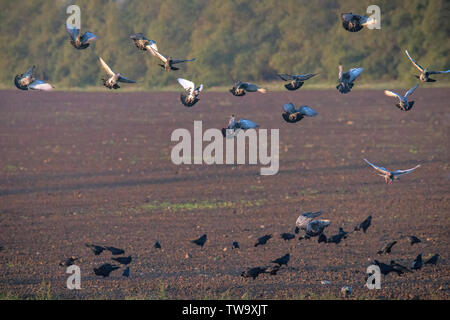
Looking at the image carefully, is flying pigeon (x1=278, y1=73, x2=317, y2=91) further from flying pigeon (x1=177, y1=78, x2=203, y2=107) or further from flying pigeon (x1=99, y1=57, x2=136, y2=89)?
flying pigeon (x1=99, y1=57, x2=136, y2=89)

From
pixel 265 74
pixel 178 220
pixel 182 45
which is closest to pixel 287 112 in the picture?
pixel 178 220

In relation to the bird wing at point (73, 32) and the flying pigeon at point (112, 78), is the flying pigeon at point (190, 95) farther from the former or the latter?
the bird wing at point (73, 32)

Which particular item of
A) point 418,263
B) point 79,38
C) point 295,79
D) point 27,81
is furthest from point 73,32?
point 418,263

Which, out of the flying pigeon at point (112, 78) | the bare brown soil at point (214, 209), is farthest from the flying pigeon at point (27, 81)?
the bare brown soil at point (214, 209)

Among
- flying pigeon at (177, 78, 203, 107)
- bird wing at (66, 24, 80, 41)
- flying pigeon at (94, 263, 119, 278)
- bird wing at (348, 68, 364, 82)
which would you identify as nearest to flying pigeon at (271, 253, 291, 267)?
flying pigeon at (94, 263, 119, 278)

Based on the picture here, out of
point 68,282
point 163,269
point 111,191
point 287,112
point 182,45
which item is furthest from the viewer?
point 182,45

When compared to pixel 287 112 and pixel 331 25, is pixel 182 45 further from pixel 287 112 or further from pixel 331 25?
pixel 287 112
